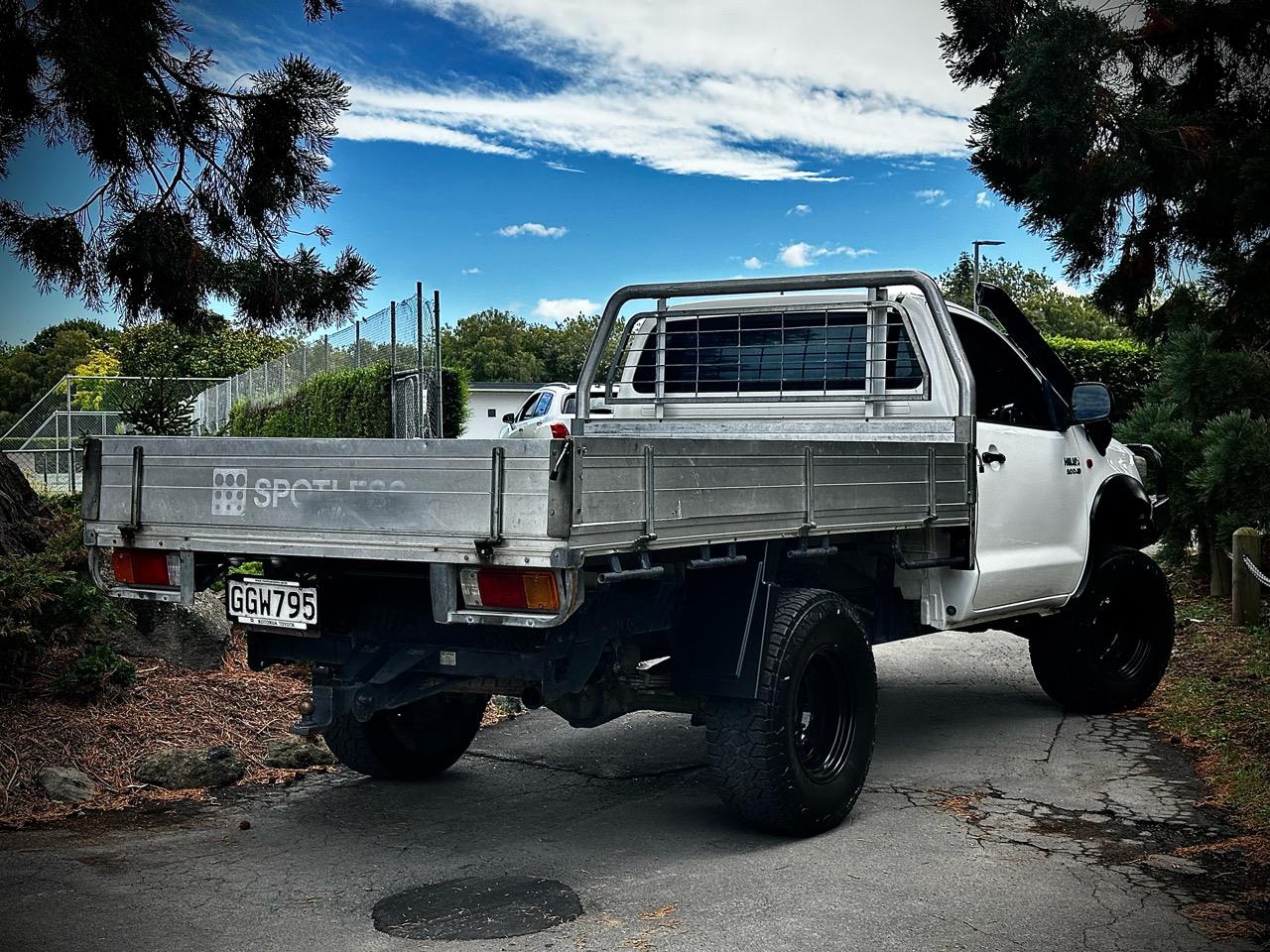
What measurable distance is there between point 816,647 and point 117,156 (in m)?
6.57

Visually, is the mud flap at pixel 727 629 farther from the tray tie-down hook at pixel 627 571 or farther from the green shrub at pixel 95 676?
the green shrub at pixel 95 676

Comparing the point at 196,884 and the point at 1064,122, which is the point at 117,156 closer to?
the point at 196,884

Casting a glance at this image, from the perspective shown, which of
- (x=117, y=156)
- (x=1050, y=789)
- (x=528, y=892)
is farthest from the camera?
(x=117, y=156)

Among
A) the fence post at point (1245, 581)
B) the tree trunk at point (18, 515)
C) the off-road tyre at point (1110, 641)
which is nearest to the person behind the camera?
the off-road tyre at point (1110, 641)

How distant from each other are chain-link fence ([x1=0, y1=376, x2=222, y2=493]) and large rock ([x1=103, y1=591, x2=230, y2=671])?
130cm

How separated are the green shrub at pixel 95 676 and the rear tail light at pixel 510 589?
11.7ft

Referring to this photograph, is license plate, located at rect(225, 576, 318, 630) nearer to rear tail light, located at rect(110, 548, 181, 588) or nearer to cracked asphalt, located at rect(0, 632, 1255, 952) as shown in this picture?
rear tail light, located at rect(110, 548, 181, 588)

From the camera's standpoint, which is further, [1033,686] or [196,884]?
[1033,686]

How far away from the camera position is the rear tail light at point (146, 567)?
497 cm

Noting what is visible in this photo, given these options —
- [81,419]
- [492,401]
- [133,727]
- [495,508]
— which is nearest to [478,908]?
[495,508]

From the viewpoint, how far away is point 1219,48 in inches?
472

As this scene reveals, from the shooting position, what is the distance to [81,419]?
97.0ft

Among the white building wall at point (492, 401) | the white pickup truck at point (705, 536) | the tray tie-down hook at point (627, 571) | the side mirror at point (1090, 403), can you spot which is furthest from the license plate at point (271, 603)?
the white building wall at point (492, 401)

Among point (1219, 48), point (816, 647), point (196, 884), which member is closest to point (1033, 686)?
point (816, 647)
